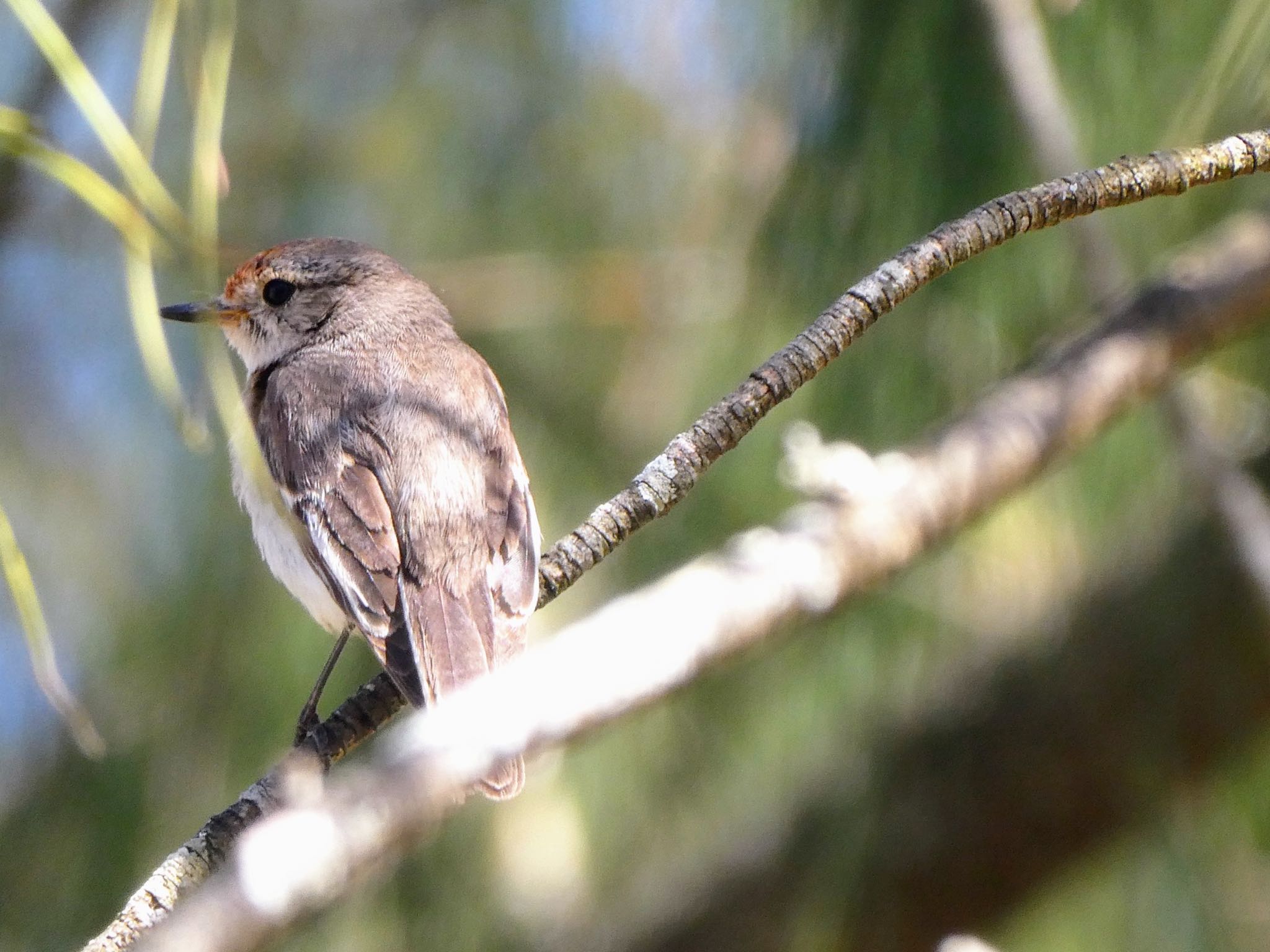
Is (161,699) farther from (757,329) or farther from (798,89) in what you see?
(798,89)

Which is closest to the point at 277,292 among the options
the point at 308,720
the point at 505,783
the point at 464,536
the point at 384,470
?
the point at 384,470

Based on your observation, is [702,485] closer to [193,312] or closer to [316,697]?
[316,697]

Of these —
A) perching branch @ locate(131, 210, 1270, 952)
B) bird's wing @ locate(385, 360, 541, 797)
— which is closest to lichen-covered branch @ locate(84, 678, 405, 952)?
perching branch @ locate(131, 210, 1270, 952)

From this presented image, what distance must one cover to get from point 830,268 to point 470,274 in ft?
3.46

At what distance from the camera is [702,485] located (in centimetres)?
328

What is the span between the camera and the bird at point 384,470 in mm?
2551

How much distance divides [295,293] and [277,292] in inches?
1.7

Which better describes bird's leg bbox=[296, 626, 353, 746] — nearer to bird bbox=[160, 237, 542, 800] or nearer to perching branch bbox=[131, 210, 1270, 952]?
bird bbox=[160, 237, 542, 800]

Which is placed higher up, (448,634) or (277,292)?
(277,292)

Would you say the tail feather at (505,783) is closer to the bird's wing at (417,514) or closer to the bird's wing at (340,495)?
the bird's wing at (417,514)

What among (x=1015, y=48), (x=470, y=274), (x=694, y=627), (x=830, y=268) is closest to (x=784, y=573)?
(x=694, y=627)

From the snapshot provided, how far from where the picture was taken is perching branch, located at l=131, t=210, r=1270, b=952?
1.18 metres

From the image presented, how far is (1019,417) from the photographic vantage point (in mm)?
2496

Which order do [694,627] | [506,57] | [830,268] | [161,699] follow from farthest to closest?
[506,57]
[161,699]
[830,268]
[694,627]
